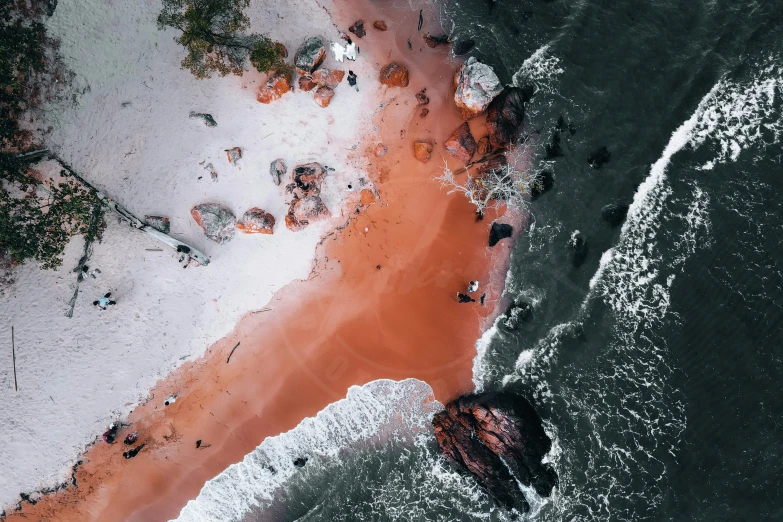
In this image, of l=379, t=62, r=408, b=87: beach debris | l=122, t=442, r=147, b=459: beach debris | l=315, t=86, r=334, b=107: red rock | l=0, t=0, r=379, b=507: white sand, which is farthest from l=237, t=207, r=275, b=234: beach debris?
l=122, t=442, r=147, b=459: beach debris

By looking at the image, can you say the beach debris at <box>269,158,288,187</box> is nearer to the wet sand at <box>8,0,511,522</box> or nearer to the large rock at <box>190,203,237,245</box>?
the large rock at <box>190,203,237,245</box>

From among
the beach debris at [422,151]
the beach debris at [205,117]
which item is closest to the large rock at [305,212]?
the beach debris at [422,151]

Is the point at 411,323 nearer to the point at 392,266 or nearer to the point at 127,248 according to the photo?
the point at 392,266

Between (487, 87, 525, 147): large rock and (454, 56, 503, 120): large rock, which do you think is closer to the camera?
(454, 56, 503, 120): large rock

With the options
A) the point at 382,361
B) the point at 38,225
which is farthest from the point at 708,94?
the point at 38,225

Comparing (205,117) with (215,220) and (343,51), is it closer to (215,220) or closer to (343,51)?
(215,220)
